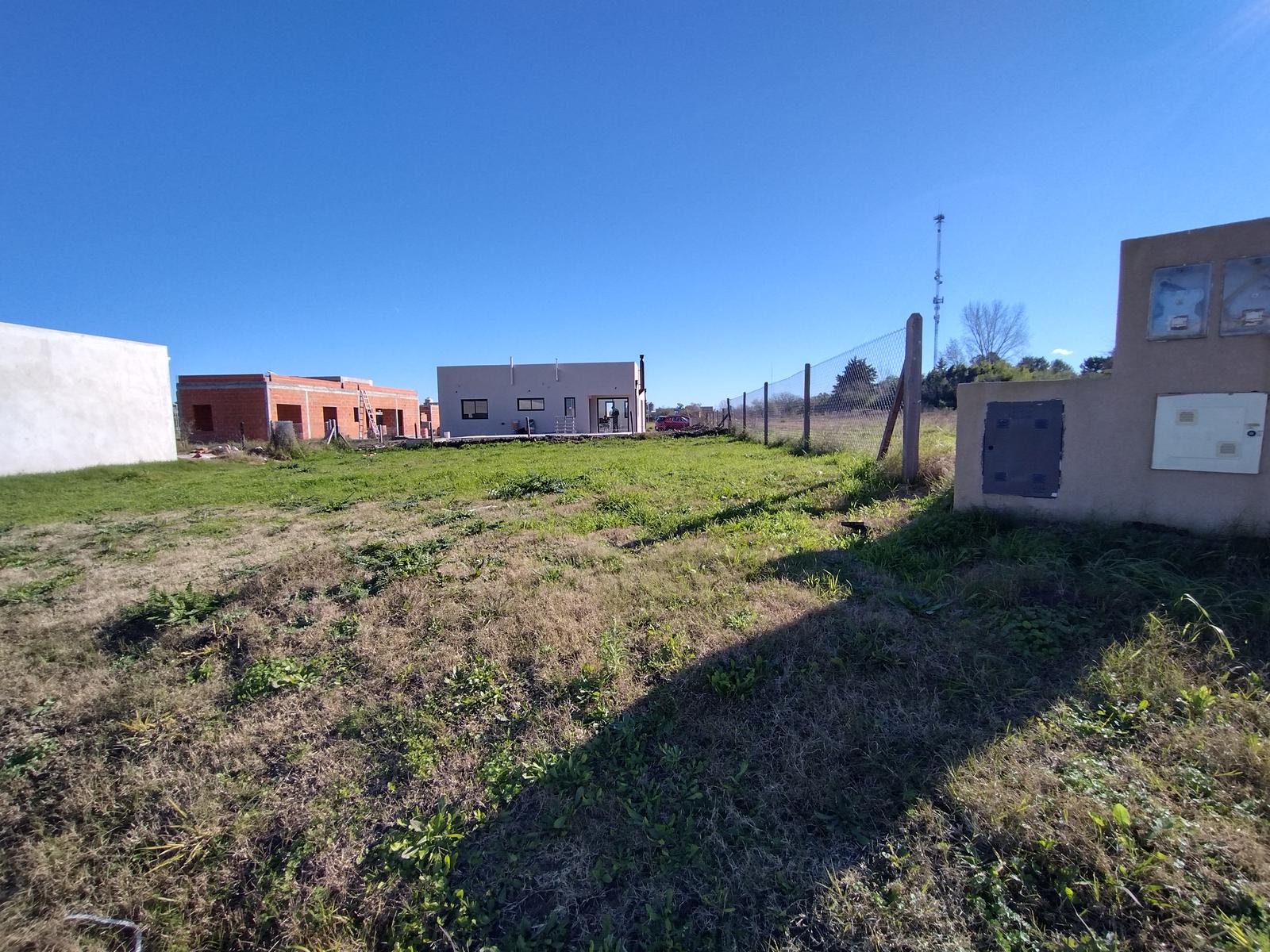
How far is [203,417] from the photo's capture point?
30.8 meters

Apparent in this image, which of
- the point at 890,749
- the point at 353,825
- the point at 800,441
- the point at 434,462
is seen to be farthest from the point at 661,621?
the point at 434,462

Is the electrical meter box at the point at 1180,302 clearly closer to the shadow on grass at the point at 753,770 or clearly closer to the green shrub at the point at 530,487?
the shadow on grass at the point at 753,770

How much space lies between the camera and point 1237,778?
182 centimetres

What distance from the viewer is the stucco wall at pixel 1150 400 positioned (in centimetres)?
327

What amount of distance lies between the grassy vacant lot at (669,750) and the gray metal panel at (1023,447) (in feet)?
1.05

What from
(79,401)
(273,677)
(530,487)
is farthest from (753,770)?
(79,401)

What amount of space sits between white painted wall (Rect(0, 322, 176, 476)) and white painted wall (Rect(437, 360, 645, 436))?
12305 mm

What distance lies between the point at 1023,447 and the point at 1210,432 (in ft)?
3.16

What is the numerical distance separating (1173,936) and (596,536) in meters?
4.35

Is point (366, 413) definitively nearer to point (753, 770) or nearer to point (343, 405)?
point (343, 405)

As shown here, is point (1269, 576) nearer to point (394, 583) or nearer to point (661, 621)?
point (661, 621)

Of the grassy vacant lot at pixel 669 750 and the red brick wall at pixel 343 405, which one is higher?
the red brick wall at pixel 343 405

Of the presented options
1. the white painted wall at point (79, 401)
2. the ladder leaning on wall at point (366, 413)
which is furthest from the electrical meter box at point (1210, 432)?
the ladder leaning on wall at point (366, 413)

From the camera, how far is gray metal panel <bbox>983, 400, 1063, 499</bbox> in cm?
391
